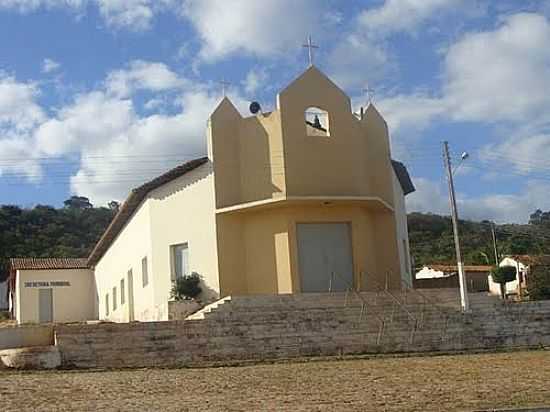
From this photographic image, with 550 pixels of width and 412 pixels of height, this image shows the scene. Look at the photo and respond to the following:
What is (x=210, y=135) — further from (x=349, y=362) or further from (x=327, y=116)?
(x=349, y=362)

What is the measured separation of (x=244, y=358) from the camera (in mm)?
19172

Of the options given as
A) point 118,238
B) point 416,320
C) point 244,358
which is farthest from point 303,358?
A: point 118,238

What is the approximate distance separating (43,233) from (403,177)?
34.6 metres

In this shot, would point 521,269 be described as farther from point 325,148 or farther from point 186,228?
point 186,228

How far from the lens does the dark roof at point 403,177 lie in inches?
1292

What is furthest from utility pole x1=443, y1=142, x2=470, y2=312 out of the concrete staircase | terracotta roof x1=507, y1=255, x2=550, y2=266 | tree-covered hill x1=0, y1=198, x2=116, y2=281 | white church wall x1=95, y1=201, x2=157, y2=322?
tree-covered hill x1=0, y1=198, x2=116, y2=281

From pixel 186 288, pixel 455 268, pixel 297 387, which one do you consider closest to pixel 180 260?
pixel 186 288

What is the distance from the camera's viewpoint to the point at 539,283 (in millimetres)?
41031

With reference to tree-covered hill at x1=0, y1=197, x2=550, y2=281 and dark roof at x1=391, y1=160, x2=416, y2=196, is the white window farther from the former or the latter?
tree-covered hill at x1=0, y1=197, x2=550, y2=281

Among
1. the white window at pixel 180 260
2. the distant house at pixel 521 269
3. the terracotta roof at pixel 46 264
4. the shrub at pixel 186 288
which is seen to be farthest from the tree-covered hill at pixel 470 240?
the shrub at pixel 186 288

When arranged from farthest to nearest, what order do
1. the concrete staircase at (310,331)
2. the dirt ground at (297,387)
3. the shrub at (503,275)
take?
1. the shrub at (503,275)
2. the concrete staircase at (310,331)
3. the dirt ground at (297,387)

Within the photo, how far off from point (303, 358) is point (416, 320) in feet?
15.2

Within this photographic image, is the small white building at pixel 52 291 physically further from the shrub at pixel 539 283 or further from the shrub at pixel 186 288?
the shrub at pixel 539 283

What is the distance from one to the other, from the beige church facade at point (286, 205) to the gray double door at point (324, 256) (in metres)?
0.03
